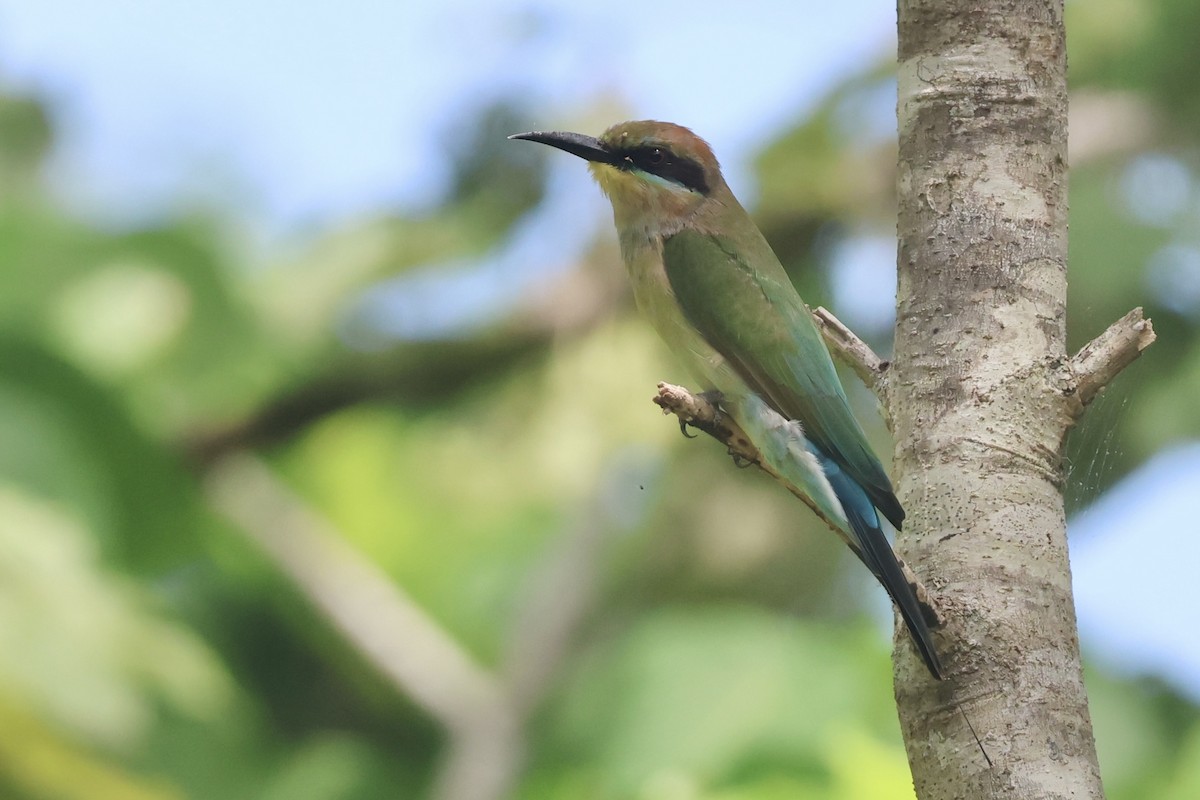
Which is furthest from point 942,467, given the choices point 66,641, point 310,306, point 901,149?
point 310,306

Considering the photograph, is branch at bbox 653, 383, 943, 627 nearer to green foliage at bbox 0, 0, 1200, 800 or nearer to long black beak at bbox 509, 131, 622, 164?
long black beak at bbox 509, 131, 622, 164

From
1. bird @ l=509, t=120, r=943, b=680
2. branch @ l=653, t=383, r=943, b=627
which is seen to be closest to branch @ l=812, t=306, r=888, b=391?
branch @ l=653, t=383, r=943, b=627

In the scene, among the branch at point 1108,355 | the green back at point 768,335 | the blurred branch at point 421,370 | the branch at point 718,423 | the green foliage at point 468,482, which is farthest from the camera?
the blurred branch at point 421,370

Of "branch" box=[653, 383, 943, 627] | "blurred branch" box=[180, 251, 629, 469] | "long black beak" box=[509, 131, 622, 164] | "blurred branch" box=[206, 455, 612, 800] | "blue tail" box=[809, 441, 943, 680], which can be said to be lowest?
"blue tail" box=[809, 441, 943, 680]

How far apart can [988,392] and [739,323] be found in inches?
37.0

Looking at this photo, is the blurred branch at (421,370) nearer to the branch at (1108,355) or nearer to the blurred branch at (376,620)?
the blurred branch at (376,620)

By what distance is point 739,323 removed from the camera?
259 centimetres

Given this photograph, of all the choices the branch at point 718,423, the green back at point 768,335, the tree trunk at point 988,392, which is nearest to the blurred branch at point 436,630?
the green back at point 768,335

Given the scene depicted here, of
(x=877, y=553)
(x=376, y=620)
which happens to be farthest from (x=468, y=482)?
(x=877, y=553)

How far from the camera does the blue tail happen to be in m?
1.53

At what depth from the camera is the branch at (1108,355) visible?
5.53ft

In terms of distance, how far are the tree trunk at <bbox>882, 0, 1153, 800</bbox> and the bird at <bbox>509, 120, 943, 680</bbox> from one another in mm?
69

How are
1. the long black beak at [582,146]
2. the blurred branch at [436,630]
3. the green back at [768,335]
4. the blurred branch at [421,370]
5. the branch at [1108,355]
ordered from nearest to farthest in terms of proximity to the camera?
the branch at [1108,355], the green back at [768,335], the long black beak at [582,146], the blurred branch at [436,630], the blurred branch at [421,370]

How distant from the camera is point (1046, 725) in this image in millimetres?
1498
